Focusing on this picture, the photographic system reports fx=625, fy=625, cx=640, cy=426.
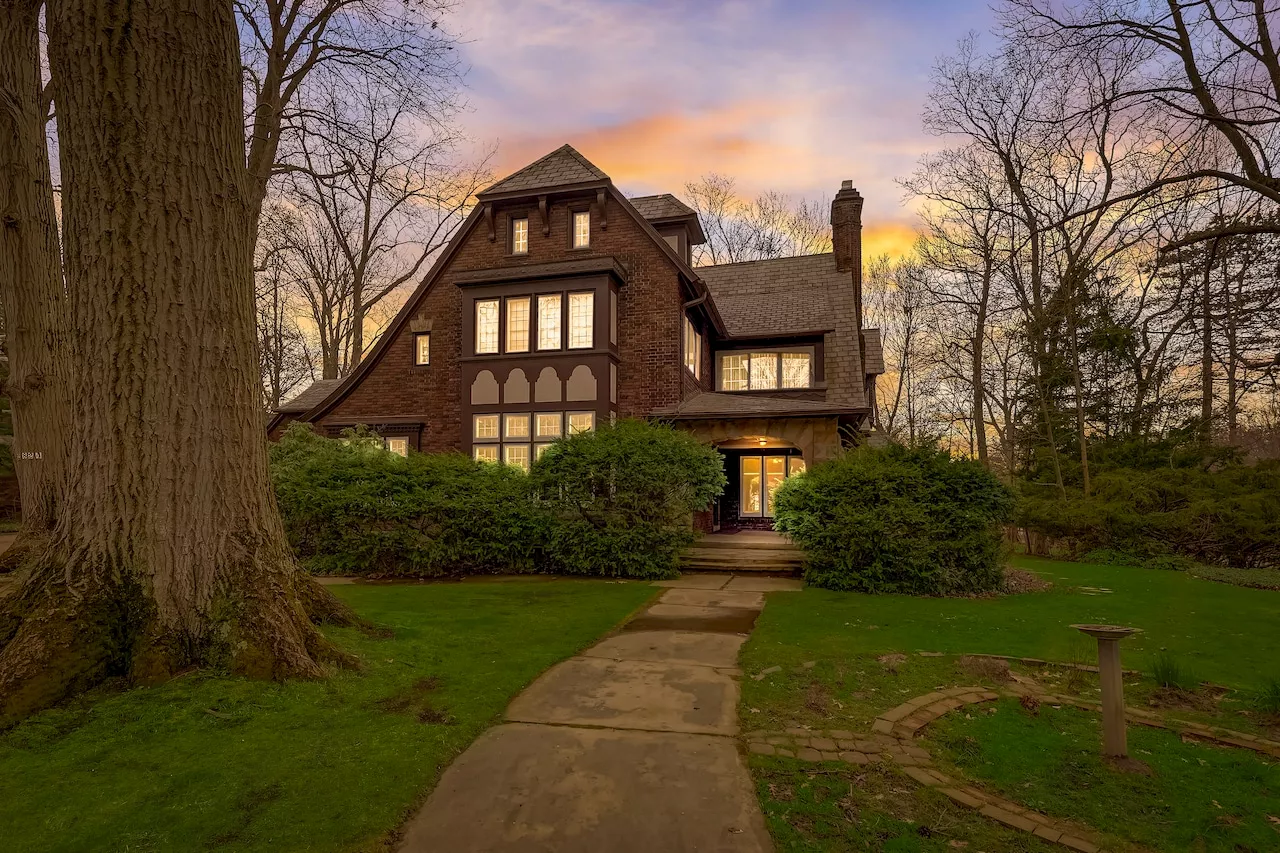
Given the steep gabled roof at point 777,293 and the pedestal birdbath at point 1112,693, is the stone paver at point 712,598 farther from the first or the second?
the steep gabled roof at point 777,293

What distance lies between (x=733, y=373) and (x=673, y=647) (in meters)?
13.5

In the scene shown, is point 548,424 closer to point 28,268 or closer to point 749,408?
point 749,408

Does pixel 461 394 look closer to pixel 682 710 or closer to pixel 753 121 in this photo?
pixel 753 121

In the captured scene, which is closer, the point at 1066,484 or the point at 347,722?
the point at 347,722

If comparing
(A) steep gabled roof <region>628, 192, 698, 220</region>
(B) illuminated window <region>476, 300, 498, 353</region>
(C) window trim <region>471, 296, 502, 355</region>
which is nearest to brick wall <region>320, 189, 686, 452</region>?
(C) window trim <region>471, 296, 502, 355</region>

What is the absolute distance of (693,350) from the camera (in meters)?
17.4

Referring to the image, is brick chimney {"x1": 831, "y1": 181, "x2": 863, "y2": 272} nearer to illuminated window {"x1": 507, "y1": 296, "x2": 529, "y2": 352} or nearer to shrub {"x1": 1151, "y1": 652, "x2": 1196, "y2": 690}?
illuminated window {"x1": 507, "y1": 296, "x2": 529, "y2": 352}

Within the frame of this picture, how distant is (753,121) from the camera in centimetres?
1380

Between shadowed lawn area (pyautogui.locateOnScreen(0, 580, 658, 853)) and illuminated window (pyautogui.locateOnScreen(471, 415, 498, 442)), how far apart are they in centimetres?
1094

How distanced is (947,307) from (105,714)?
2845 cm

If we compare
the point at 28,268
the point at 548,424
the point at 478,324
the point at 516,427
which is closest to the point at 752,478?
the point at 548,424

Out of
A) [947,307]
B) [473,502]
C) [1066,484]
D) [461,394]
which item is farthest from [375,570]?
[947,307]

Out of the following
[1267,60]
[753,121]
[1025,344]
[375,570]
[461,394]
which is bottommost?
[375,570]

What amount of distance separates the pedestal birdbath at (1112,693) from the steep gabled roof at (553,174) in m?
15.1
